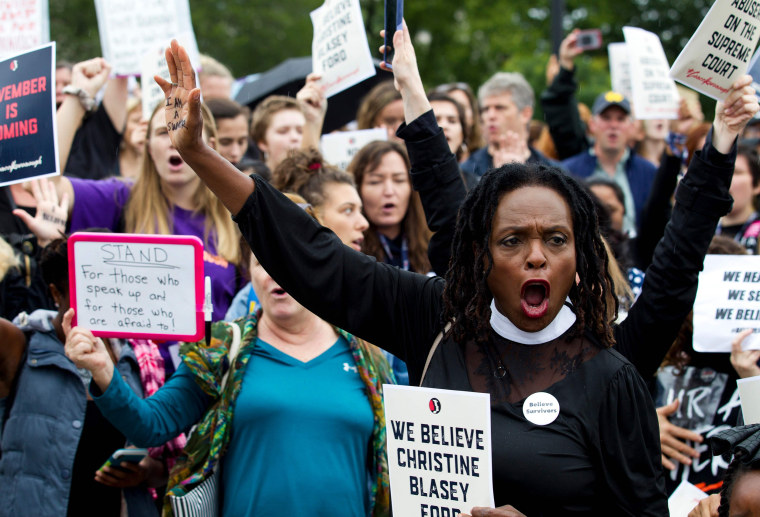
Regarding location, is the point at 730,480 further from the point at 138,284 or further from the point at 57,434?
the point at 57,434

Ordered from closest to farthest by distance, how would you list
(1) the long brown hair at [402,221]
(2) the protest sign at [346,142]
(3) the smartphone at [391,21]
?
(3) the smartphone at [391,21] < (1) the long brown hair at [402,221] < (2) the protest sign at [346,142]

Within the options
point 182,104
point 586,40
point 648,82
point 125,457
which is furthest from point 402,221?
point 586,40

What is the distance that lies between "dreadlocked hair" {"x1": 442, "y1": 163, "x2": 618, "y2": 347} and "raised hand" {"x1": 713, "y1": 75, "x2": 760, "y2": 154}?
75 centimetres

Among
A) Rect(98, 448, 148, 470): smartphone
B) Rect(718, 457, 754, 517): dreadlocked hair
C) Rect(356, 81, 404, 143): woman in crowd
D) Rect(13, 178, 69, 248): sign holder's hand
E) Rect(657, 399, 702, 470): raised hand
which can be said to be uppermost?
Rect(356, 81, 404, 143): woman in crowd

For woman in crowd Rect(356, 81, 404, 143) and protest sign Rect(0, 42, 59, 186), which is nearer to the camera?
protest sign Rect(0, 42, 59, 186)

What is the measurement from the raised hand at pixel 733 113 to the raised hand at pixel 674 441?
131cm

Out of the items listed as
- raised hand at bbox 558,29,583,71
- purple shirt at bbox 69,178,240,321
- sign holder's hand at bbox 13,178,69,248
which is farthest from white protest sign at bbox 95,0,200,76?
raised hand at bbox 558,29,583,71

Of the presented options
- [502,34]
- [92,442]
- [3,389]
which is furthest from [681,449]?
[502,34]

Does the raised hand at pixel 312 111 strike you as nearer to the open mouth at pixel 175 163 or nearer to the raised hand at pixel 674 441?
the open mouth at pixel 175 163

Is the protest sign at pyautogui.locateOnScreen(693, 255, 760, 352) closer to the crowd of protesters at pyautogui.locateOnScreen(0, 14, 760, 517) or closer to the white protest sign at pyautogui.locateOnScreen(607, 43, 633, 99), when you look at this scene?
the crowd of protesters at pyautogui.locateOnScreen(0, 14, 760, 517)

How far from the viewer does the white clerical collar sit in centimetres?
250

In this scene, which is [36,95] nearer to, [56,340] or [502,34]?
[56,340]

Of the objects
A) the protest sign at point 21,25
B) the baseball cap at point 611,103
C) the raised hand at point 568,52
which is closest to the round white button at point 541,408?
the protest sign at point 21,25

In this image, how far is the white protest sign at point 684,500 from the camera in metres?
3.46
